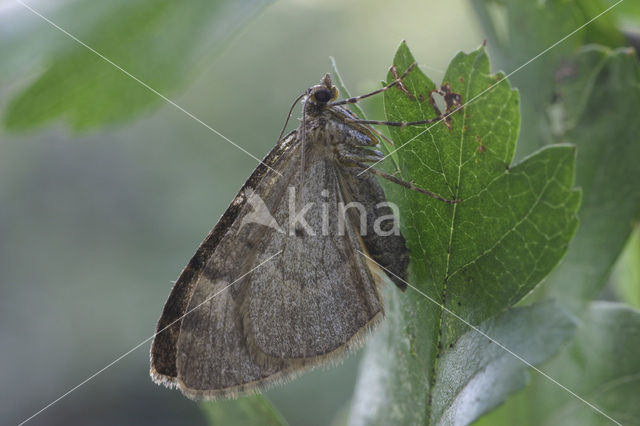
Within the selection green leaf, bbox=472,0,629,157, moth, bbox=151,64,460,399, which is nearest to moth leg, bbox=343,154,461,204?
moth, bbox=151,64,460,399

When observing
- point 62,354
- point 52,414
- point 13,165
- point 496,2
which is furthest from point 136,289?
point 496,2

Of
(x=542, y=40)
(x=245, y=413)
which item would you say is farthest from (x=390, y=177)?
(x=245, y=413)

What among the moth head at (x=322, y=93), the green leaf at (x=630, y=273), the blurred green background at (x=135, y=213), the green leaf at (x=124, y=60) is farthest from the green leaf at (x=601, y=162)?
the blurred green background at (x=135, y=213)

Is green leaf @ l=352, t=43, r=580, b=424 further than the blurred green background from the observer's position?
No

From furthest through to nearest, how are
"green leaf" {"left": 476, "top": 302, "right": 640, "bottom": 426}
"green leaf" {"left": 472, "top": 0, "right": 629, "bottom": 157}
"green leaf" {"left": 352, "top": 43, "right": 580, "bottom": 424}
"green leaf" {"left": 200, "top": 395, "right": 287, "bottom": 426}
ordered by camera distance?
"green leaf" {"left": 200, "top": 395, "right": 287, "bottom": 426}
"green leaf" {"left": 472, "top": 0, "right": 629, "bottom": 157}
"green leaf" {"left": 476, "top": 302, "right": 640, "bottom": 426}
"green leaf" {"left": 352, "top": 43, "right": 580, "bottom": 424}

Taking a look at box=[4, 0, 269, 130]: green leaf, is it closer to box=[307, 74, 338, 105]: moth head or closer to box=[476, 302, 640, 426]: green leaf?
box=[307, 74, 338, 105]: moth head

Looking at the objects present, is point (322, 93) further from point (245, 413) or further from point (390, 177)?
point (245, 413)

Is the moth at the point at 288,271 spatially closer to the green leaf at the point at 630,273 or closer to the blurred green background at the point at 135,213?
the green leaf at the point at 630,273
